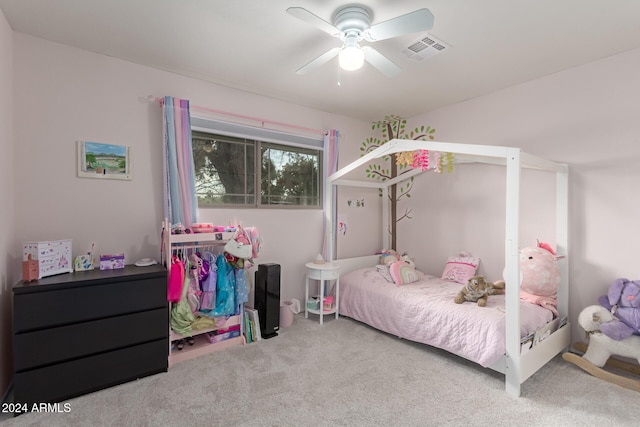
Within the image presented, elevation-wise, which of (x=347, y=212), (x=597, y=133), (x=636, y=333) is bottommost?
(x=636, y=333)

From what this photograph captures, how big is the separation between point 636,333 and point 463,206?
70.8 inches

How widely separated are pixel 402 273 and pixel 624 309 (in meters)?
1.75

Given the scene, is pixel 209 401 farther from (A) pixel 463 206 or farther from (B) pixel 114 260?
(A) pixel 463 206

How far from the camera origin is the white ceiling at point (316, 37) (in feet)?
6.53

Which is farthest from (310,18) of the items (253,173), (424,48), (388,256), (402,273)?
(388,256)

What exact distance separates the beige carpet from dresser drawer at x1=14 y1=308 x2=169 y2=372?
0.98 feet

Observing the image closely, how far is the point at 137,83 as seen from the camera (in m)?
2.76

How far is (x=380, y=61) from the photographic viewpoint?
7.22ft

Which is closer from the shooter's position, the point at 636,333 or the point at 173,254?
the point at 636,333

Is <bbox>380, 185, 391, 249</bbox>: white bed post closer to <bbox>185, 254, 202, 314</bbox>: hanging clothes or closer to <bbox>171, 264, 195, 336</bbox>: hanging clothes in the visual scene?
<bbox>185, 254, 202, 314</bbox>: hanging clothes

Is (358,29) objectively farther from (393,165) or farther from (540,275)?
(393,165)

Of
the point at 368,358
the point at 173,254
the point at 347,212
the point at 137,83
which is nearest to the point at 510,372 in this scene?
the point at 368,358

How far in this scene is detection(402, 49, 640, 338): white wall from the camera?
2572 millimetres

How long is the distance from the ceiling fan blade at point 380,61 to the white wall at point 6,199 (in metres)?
2.39
